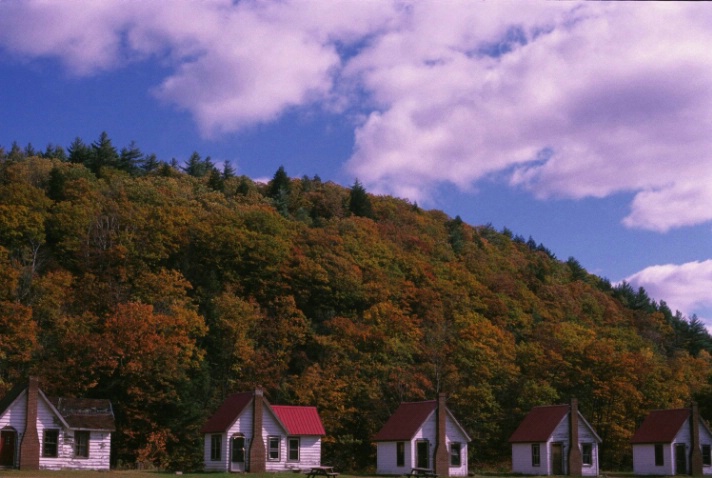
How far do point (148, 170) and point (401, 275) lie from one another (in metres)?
43.5

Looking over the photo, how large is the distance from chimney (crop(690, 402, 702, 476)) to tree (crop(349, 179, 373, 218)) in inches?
2624

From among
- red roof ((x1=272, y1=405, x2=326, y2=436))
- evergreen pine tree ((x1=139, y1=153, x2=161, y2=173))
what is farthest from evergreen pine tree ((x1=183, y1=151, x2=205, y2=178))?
red roof ((x1=272, y1=405, x2=326, y2=436))

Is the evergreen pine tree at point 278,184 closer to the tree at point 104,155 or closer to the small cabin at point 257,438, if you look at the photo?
the tree at point 104,155

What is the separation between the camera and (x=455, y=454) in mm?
57812

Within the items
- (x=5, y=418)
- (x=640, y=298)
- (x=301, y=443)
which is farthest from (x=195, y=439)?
(x=640, y=298)

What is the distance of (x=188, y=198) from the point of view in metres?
106

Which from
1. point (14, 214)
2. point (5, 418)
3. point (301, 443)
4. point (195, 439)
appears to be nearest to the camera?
point (5, 418)

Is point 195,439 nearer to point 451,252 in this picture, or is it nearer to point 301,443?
point 301,443

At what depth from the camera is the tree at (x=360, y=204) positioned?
123m

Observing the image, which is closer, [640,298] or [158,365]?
[158,365]

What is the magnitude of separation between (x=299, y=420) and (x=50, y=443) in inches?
606

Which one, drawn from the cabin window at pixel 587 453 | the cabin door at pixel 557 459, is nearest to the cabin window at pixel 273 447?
the cabin door at pixel 557 459

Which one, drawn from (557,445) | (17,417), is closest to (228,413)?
(17,417)

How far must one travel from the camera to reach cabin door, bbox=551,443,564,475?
5875 centimetres
